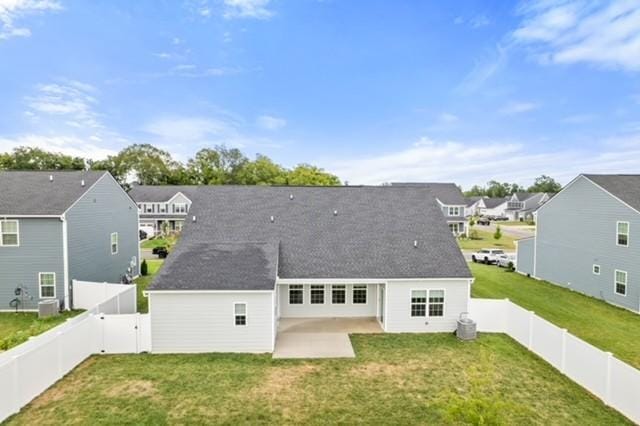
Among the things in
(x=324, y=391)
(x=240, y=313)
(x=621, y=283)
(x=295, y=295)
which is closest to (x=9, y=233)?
(x=240, y=313)

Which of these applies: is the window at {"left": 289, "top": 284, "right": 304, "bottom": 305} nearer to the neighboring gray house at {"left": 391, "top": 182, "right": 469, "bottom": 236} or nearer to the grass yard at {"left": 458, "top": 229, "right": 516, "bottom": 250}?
the grass yard at {"left": 458, "top": 229, "right": 516, "bottom": 250}

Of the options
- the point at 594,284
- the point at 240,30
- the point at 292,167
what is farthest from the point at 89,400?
the point at 292,167

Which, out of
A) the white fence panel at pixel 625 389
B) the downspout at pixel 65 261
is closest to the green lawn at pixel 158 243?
the downspout at pixel 65 261

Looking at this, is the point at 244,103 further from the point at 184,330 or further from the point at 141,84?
the point at 184,330

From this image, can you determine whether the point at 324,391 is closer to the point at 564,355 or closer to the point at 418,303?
the point at 418,303

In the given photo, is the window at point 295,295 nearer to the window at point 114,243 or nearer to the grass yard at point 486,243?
the window at point 114,243
